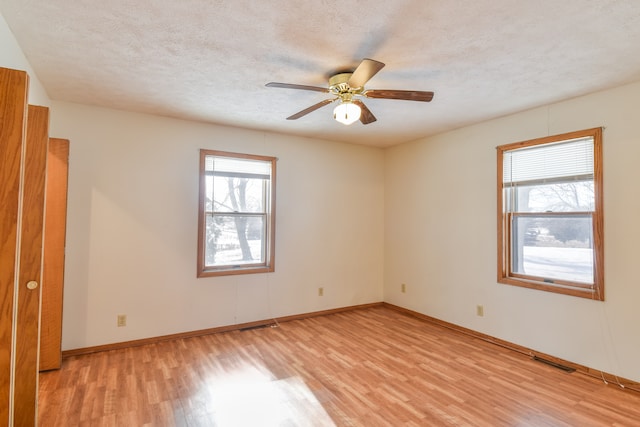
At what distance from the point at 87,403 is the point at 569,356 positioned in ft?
13.8

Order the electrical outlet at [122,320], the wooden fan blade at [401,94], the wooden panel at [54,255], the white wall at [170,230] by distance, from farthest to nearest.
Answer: the electrical outlet at [122,320]
the white wall at [170,230]
the wooden panel at [54,255]
the wooden fan blade at [401,94]

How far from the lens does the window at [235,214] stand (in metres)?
4.18

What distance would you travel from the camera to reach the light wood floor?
94.3 inches

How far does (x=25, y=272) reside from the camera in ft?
6.57

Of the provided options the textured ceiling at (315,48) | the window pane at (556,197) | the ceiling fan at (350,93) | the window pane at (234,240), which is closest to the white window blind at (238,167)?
the window pane at (234,240)

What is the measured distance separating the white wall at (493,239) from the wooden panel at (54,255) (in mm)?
4210

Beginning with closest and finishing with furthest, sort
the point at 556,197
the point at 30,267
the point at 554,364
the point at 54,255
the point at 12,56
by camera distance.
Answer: the point at 30,267 < the point at 12,56 < the point at 54,255 < the point at 554,364 < the point at 556,197

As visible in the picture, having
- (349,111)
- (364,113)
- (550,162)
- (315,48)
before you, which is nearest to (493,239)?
(550,162)

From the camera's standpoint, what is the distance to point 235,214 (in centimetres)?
437

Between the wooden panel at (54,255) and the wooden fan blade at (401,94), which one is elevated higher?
the wooden fan blade at (401,94)

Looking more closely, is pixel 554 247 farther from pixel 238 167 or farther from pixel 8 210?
pixel 8 210

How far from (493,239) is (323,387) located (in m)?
2.57

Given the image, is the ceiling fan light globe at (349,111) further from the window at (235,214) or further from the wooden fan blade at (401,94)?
the window at (235,214)

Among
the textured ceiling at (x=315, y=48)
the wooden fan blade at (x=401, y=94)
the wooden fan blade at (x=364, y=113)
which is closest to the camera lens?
the textured ceiling at (x=315, y=48)
